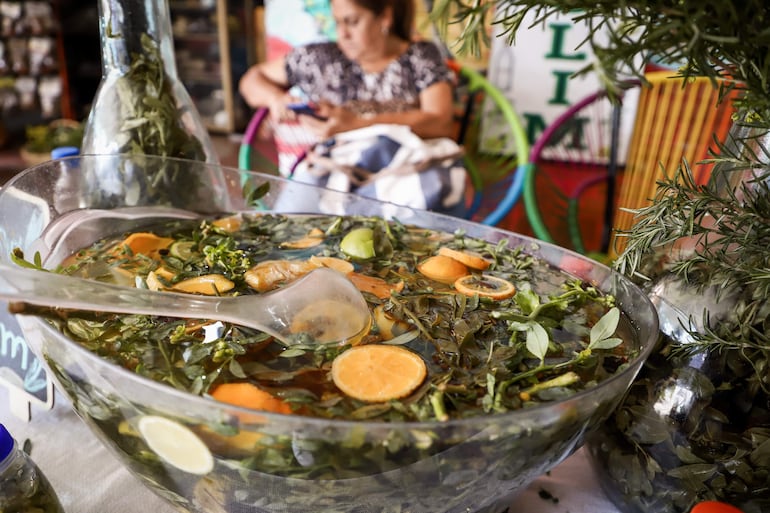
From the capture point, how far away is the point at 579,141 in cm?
297

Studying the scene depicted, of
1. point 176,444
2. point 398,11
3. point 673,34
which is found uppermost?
point 398,11

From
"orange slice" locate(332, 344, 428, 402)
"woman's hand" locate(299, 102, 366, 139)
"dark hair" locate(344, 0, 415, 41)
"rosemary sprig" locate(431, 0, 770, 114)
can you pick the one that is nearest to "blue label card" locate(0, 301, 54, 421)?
"orange slice" locate(332, 344, 428, 402)

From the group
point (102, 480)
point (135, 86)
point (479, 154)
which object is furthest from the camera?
point (479, 154)

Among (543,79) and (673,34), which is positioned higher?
(673,34)

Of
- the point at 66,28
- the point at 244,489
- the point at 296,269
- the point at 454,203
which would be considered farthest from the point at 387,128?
the point at 66,28

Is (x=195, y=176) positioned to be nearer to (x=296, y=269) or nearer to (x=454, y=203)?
(x=296, y=269)

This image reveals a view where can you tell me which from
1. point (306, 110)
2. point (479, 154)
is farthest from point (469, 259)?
point (479, 154)

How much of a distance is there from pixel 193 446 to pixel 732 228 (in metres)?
0.45

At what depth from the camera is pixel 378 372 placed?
0.44 m

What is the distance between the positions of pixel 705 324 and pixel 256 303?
1.22ft

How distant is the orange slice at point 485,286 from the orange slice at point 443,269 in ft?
0.03

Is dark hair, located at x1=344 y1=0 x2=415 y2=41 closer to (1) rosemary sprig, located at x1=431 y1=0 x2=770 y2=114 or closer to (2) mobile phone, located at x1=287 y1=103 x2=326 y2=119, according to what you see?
(2) mobile phone, located at x1=287 y1=103 x2=326 y2=119

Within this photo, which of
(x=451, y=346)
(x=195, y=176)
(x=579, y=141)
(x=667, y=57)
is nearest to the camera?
(x=667, y=57)

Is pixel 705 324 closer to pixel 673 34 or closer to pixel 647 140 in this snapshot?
pixel 673 34
